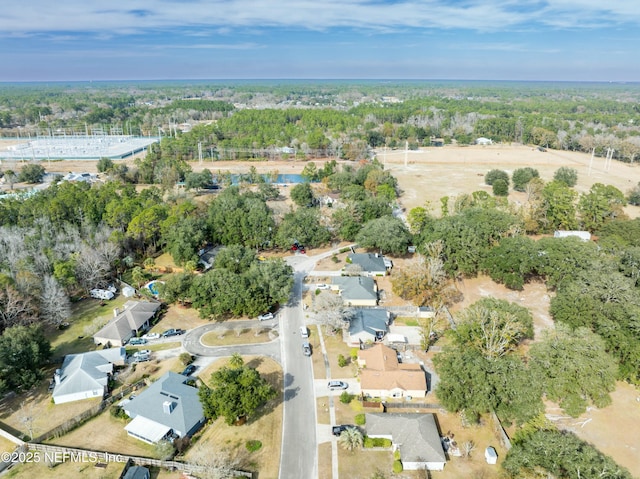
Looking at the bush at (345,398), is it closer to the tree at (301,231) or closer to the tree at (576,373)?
the tree at (576,373)

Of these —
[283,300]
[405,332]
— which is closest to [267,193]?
[283,300]

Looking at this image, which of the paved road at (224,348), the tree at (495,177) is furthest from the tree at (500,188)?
the paved road at (224,348)

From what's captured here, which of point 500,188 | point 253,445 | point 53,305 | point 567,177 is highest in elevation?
point 567,177

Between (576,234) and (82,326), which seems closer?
(82,326)

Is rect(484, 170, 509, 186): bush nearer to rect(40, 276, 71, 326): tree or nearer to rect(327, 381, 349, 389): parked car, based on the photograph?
rect(327, 381, 349, 389): parked car

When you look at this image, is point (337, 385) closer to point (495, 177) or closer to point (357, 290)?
point (357, 290)

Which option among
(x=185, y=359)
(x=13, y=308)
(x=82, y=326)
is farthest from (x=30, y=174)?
(x=185, y=359)

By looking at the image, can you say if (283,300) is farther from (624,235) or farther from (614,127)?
(614,127)

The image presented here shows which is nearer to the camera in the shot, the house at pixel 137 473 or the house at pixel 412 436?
the house at pixel 137 473
